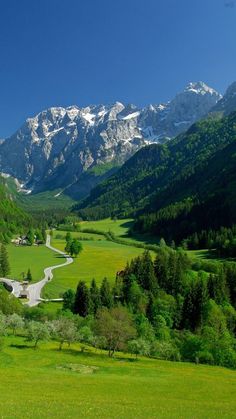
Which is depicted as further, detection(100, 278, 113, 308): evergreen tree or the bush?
detection(100, 278, 113, 308): evergreen tree

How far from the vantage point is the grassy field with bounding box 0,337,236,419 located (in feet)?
119

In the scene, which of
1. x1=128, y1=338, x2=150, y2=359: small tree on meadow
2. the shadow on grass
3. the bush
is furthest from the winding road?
the bush

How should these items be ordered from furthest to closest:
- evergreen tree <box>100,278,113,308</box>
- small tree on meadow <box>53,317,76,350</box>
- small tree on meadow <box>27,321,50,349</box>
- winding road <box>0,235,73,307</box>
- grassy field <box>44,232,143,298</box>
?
1. grassy field <box>44,232,143,298</box>
2. winding road <box>0,235,73,307</box>
3. evergreen tree <box>100,278,113,308</box>
4. small tree on meadow <box>53,317,76,350</box>
5. small tree on meadow <box>27,321,50,349</box>

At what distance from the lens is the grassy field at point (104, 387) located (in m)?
36.3

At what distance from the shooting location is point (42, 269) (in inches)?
6762

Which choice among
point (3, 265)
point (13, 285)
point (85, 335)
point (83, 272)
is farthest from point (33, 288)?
point (85, 335)

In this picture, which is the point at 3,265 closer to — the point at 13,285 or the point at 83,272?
the point at 13,285

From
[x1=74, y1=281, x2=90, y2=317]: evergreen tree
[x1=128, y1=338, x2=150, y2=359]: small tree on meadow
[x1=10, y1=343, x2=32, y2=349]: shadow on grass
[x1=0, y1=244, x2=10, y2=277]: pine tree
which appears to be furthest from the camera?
[x1=0, y1=244, x2=10, y2=277]: pine tree

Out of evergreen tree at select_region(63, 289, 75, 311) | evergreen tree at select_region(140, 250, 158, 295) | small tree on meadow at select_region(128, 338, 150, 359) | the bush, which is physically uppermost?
evergreen tree at select_region(140, 250, 158, 295)

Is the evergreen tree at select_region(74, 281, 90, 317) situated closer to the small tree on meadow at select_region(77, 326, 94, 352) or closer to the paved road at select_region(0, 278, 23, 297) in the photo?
the small tree on meadow at select_region(77, 326, 94, 352)

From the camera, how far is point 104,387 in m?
49.9

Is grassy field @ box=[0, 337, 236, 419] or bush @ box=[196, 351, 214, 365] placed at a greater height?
grassy field @ box=[0, 337, 236, 419]

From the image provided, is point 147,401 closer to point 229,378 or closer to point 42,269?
point 229,378

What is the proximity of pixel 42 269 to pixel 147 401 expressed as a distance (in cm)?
13277
